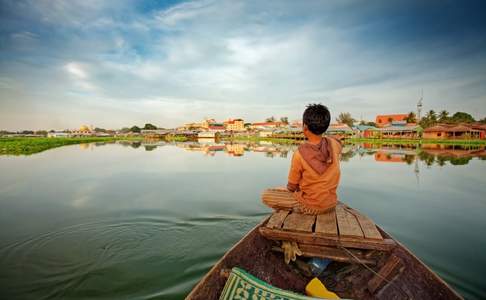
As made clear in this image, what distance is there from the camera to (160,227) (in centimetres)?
442

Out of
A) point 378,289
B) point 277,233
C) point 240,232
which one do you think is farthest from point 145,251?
point 378,289

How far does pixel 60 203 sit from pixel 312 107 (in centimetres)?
678

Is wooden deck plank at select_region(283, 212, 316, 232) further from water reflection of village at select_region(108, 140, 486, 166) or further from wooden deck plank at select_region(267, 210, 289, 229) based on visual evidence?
water reflection of village at select_region(108, 140, 486, 166)

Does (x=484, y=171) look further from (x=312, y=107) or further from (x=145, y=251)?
(x=145, y=251)

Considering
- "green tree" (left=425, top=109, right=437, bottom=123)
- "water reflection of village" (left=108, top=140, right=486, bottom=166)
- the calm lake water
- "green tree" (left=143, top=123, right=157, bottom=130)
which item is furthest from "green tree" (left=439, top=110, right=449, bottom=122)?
"green tree" (left=143, top=123, right=157, bottom=130)

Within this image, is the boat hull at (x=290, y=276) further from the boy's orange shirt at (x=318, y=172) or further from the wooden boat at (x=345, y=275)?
the boy's orange shirt at (x=318, y=172)

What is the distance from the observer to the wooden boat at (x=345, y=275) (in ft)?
6.31

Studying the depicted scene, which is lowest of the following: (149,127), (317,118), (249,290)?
(249,290)

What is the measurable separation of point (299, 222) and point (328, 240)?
33cm

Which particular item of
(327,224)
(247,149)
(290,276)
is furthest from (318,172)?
(247,149)

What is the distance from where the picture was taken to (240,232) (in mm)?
4195

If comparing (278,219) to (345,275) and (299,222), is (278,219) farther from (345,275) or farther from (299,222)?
(345,275)

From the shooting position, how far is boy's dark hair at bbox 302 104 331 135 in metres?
2.35

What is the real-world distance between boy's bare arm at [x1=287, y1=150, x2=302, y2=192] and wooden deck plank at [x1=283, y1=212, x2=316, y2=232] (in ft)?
1.02
